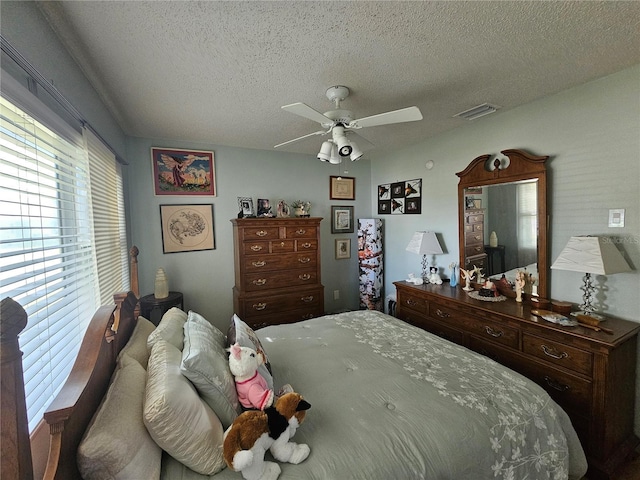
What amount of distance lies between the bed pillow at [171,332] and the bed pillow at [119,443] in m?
0.37

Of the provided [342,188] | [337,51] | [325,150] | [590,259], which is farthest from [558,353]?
[342,188]

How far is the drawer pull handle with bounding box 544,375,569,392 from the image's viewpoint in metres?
1.77

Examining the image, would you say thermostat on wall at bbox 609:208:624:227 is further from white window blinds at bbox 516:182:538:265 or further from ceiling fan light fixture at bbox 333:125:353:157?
ceiling fan light fixture at bbox 333:125:353:157

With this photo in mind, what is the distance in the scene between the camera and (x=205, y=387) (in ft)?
3.78

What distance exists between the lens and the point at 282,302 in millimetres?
3250

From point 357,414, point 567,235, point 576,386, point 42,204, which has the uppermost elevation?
point 42,204

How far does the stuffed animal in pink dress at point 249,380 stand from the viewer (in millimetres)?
1212

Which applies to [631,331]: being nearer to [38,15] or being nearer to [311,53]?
[311,53]

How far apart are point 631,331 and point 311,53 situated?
2548mm

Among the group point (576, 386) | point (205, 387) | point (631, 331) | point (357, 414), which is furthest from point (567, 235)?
point (205, 387)

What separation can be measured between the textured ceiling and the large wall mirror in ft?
1.85

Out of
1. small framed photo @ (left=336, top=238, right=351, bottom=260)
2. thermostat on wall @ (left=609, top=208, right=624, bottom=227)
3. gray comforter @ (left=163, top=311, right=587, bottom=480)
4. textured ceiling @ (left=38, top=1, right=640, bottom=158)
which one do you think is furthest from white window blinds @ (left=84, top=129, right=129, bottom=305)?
thermostat on wall @ (left=609, top=208, right=624, bottom=227)

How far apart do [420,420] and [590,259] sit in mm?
1567

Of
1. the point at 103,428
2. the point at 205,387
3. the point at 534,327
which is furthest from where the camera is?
the point at 534,327
